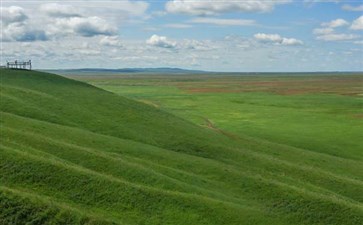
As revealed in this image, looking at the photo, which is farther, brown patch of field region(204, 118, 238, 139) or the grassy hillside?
brown patch of field region(204, 118, 238, 139)

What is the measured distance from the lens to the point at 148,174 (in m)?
38.5

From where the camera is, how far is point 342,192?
43.6m

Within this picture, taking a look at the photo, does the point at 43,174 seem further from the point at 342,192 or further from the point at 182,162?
the point at 342,192

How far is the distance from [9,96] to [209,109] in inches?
2475

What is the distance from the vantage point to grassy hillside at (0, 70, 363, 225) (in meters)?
31.5

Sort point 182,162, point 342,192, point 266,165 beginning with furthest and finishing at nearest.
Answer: point 266,165, point 182,162, point 342,192

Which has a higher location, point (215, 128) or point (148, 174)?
point (148, 174)

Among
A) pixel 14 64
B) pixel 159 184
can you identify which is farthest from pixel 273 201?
pixel 14 64

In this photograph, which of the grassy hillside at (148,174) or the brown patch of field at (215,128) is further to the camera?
the brown patch of field at (215,128)

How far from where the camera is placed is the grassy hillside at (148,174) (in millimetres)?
31453

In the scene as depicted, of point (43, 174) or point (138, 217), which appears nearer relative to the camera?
point (138, 217)

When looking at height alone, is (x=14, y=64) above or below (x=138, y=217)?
above

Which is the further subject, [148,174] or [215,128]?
[215,128]

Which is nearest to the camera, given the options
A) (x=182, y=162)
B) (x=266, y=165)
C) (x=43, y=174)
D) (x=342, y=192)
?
(x=43, y=174)
